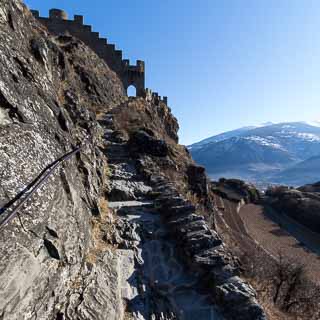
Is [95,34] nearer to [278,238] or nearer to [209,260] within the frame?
[278,238]

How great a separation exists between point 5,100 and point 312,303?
48.5 ft

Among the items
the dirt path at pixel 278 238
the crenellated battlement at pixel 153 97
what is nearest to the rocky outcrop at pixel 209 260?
the dirt path at pixel 278 238

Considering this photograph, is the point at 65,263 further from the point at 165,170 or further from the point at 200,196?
the point at 200,196

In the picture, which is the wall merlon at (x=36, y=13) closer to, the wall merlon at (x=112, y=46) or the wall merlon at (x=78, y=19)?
the wall merlon at (x=78, y=19)

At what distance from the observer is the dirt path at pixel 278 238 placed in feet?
106

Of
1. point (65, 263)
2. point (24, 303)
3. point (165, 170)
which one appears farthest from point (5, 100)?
point (165, 170)

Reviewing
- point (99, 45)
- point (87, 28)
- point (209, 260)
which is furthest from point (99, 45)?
point (209, 260)

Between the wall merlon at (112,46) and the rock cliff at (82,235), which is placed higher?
the wall merlon at (112,46)

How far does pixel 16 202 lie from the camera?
523 centimetres

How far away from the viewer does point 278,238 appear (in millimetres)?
41375

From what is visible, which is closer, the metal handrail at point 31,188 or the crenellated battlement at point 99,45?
the metal handrail at point 31,188

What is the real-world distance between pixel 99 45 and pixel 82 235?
31.5m

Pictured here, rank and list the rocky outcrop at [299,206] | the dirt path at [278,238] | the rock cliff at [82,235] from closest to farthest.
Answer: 1. the rock cliff at [82,235]
2. the dirt path at [278,238]
3. the rocky outcrop at [299,206]

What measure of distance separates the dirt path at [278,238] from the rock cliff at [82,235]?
1957 cm
